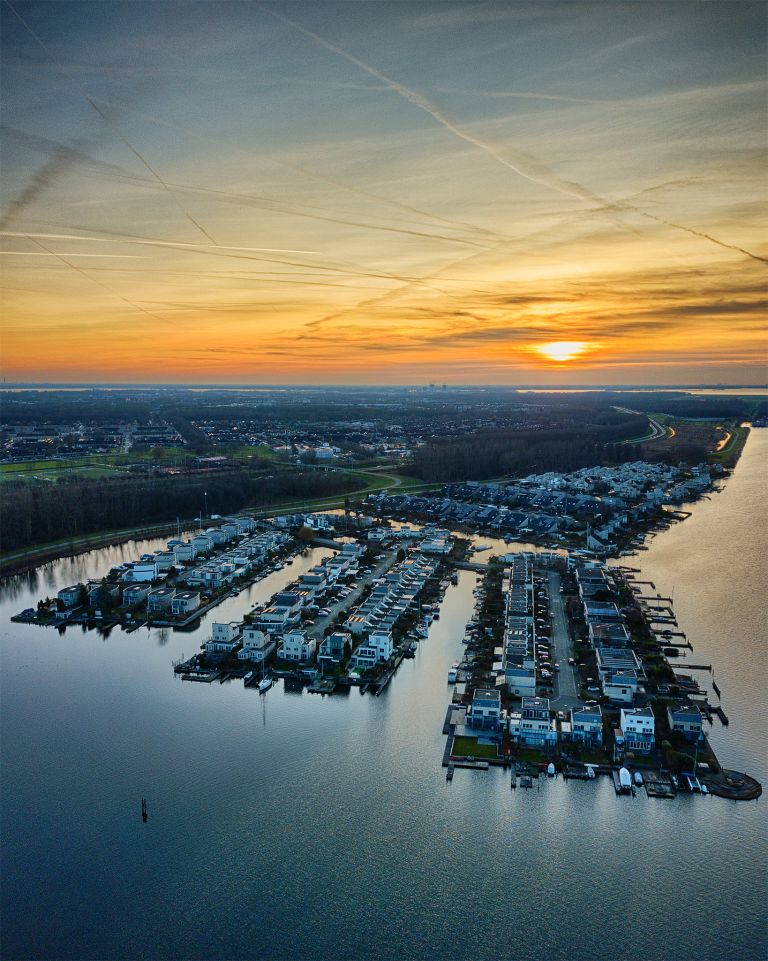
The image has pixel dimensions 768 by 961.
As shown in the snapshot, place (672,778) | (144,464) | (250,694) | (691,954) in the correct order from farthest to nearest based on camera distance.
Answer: (144,464)
(250,694)
(672,778)
(691,954)

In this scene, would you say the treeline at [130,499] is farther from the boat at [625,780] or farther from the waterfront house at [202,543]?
the boat at [625,780]

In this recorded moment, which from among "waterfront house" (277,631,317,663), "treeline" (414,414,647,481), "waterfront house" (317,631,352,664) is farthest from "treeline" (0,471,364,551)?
"waterfront house" (317,631,352,664)

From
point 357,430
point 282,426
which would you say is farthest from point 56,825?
point 282,426

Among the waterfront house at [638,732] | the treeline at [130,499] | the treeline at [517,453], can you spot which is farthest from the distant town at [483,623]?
the treeline at [517,453]

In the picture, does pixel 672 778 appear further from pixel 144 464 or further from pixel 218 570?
pixel 144 464

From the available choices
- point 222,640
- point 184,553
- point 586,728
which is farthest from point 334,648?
point 184,553

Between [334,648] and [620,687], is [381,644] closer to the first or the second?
[334,648]
